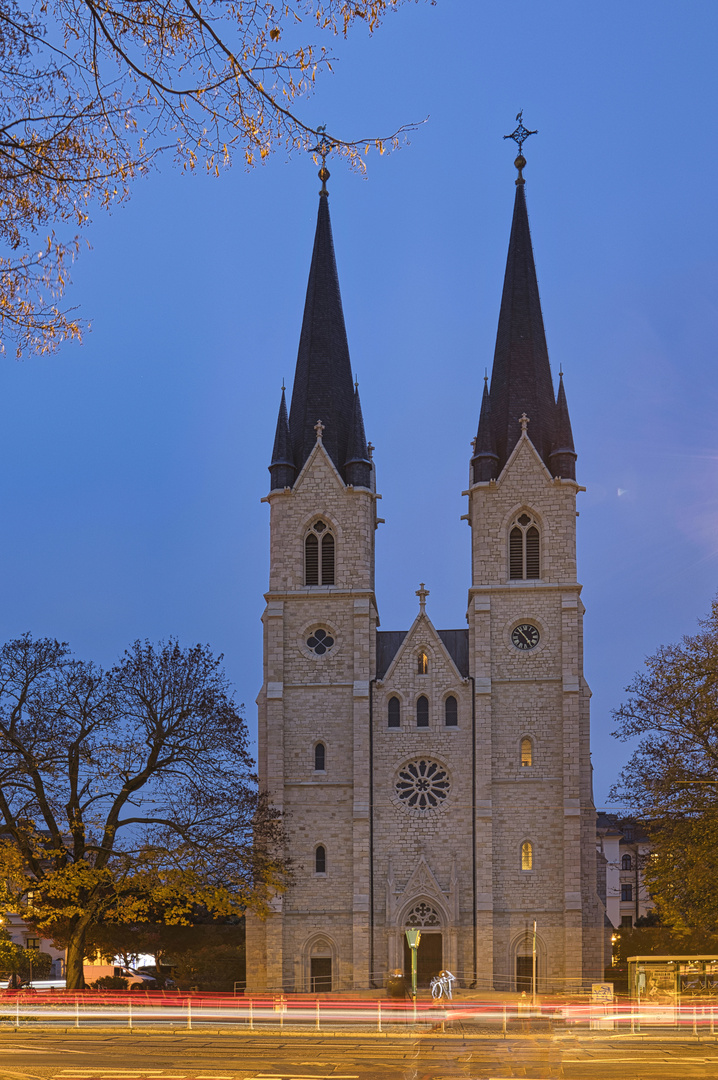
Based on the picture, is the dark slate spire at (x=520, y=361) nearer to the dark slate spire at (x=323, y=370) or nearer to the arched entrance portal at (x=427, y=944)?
the dark slate spire at (x=323, y=370)

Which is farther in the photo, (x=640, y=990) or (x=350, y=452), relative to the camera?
(x=350, y=452)

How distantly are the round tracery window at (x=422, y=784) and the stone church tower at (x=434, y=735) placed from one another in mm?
80

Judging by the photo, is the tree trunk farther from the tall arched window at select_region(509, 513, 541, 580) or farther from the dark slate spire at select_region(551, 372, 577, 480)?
the dark slate spire at select_region(551, 372, 577, 480)

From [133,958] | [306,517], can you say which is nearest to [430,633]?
[306,517]

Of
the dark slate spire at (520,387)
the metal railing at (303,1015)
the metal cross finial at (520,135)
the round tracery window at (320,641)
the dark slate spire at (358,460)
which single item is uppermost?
the metal cross finial at (520,135)

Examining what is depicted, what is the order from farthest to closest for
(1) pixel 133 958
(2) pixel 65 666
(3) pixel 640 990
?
(1) pixel 133 958
(2) pixel 65 666
(3) pixel 640 990

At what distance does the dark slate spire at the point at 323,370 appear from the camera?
50.4 m

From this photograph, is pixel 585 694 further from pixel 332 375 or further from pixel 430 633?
pixel 332 375

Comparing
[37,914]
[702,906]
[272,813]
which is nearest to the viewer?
[702,906]

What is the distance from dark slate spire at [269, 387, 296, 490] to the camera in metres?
49.4

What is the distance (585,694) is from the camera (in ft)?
153

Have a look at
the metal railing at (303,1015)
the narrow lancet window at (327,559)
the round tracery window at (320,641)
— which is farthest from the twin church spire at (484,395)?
the metal railing at (303,1015)

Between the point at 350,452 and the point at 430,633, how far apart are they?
872cm

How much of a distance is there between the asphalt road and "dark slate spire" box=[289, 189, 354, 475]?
100 ft
